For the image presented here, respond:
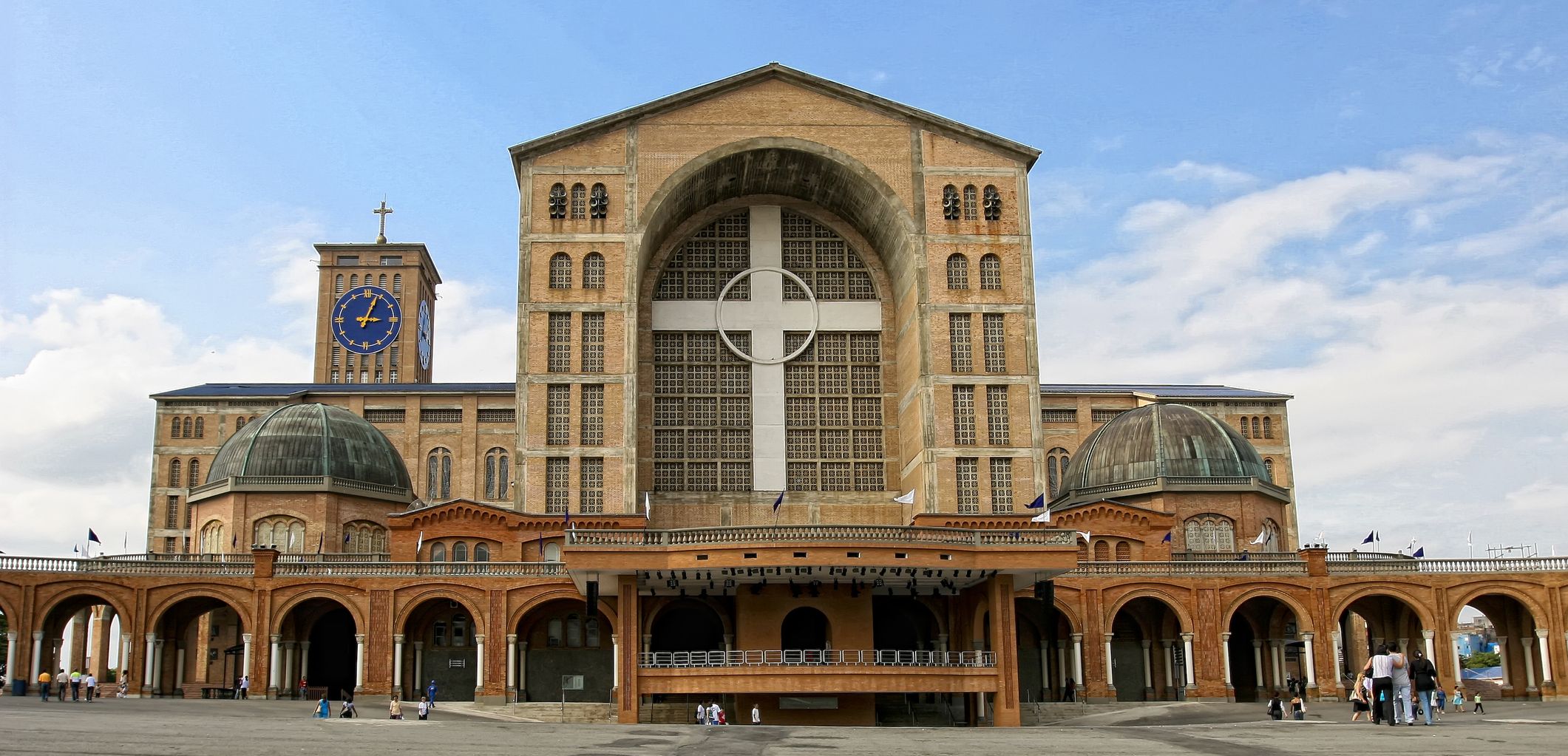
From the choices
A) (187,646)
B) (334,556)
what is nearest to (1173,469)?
(334,556)

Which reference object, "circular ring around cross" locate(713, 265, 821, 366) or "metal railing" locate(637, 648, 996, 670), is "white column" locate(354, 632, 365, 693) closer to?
"metal railing" locate(637, 648, 996, 670)

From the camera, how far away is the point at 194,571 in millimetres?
60469

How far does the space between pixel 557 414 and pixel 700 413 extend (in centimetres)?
797

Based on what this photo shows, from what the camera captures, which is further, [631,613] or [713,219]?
[713,219]

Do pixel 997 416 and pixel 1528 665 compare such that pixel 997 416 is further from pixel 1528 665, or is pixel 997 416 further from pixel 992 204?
pixel 1528 665

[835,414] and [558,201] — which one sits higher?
[558,201]

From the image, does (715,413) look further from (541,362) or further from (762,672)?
(762,672)

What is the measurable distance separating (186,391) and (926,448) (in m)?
46.5

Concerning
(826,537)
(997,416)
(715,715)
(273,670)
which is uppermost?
(997,416)

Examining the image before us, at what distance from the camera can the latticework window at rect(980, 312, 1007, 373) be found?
69250mm

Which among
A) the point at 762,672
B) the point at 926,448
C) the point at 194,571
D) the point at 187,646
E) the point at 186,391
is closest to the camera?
the point at 762,672

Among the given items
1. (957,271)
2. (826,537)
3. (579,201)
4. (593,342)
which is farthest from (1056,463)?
(826,537)

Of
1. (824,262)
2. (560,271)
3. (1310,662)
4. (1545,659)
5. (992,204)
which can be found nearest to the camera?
(1545,659)

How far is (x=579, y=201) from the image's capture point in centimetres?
6956
